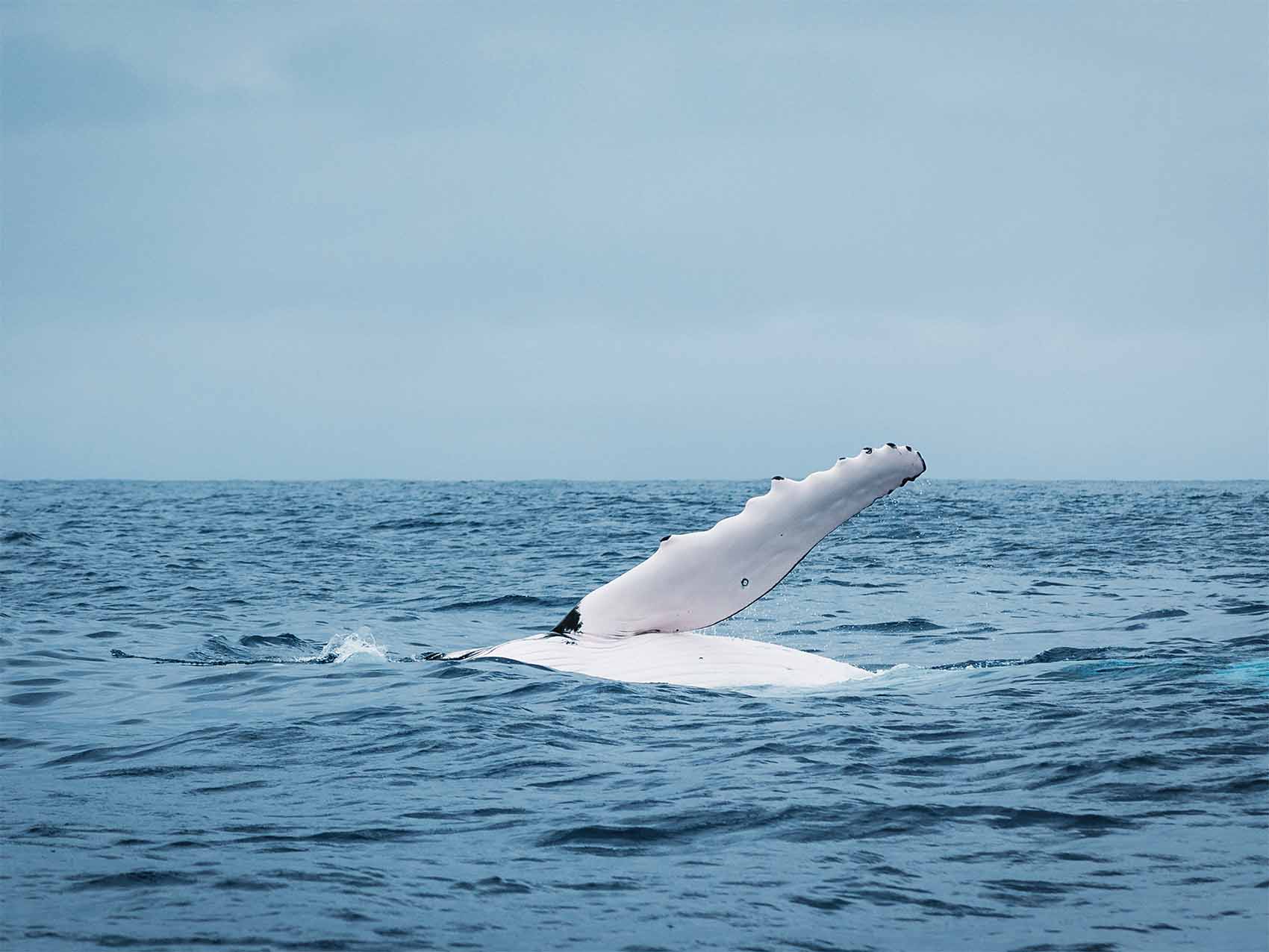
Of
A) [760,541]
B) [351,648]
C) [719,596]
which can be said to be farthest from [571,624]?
[351,648]

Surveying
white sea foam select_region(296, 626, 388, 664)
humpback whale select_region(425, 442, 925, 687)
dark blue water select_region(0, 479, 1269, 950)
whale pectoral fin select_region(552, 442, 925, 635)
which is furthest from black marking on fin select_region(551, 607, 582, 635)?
white sea foam select_region(296, 626, 388, 664)

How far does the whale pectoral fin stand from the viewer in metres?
8.38

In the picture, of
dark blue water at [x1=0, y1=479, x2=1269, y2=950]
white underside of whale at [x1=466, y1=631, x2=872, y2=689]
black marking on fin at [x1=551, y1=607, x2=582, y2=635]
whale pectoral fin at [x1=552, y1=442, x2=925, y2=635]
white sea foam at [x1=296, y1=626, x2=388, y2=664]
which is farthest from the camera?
white sea foam at [x1=296, y1=626, x2=388, y2=664]

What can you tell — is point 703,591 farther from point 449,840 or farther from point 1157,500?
point 1157,500

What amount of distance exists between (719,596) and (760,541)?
0.52 m

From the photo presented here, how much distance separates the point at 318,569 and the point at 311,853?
17.4 meters

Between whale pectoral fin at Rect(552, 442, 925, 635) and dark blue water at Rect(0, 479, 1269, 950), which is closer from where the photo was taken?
dark blue water at Rect(0, 479, 1269, 950)

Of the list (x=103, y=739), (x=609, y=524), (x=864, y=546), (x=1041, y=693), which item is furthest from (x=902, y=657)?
(x=609, y=524)

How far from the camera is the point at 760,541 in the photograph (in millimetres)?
8531

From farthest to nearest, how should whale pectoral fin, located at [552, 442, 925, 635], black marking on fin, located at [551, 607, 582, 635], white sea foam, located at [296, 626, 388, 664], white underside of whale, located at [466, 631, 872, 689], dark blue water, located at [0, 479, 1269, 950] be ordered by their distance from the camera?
white sea foam, located at [296, 626, 388, 664] → black marking on fin, located at [551, 607, 582, 635] → white underside of whale, located at [466, 631, 872, 689] → whale pectoral fin, located at [552, 442, 925, 635] → dark blue water, located at [0, 479, 1269, 950]

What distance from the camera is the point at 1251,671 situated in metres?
8.36

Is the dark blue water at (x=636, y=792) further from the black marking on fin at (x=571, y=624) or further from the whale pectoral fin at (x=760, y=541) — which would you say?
the whale pectoral fin at (x=760, y=541)

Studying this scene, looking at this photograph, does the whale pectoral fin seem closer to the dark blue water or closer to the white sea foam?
the dark blue water

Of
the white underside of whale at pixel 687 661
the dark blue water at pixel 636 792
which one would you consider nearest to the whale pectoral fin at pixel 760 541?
the white underside of whale at pixel 687 661
